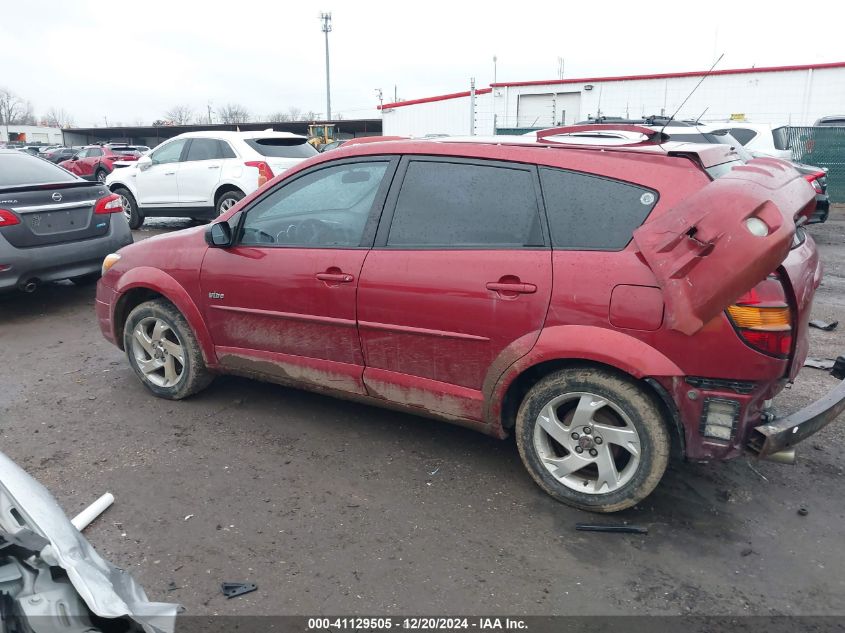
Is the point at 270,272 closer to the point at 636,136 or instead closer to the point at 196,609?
the point at 196,609

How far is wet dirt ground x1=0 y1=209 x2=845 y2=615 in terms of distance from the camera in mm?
2668

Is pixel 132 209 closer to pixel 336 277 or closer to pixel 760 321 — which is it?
pixel 336 277

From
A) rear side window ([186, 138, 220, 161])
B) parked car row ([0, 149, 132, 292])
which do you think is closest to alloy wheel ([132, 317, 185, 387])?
parked car row ([0, 149, 132, 292])

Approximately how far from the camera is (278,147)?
1080cm

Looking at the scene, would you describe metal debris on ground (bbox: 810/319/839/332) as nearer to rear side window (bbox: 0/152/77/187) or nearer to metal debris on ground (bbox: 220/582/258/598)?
metal debris on ground (bbox: 220/582/258/598)

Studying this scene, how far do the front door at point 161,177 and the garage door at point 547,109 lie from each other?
695 inches

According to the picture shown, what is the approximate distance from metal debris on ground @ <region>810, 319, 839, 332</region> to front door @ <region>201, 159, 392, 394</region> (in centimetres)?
475

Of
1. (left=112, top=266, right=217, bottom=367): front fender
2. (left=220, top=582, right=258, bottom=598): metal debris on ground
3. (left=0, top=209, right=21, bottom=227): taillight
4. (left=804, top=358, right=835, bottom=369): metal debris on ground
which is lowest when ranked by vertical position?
(left=220, top=582, right=258, bottom=598): metal debris on ground

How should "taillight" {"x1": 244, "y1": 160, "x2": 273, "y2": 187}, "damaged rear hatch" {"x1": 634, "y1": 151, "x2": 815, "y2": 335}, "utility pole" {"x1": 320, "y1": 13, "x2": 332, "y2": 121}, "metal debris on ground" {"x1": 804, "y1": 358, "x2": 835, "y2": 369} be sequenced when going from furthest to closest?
"utility pole" {"x1": 320, "y1": 13, "x2": 332, "y2": 121} < "taillight" {"x1": 244, "y1": 160, "x2": 273, "y2": 187} < "metal debris on ground" {"x1": 804, "y1": 358, "x2": 835, "y2": 369} < "damaged rear hatch" {"x1": 634, "y1": 151, "x2": 815, "y2": 335}

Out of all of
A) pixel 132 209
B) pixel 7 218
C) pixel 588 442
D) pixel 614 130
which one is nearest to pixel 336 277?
pixel 588 442

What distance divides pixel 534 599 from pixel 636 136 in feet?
8.02

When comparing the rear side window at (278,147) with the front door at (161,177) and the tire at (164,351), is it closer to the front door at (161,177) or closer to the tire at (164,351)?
the front door at (161,177)

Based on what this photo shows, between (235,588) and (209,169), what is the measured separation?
30.1ft

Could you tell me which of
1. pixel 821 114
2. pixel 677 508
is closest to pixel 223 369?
pixel 677 508
